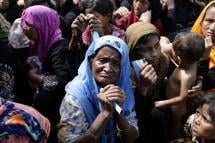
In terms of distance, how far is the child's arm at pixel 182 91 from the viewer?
3006mm

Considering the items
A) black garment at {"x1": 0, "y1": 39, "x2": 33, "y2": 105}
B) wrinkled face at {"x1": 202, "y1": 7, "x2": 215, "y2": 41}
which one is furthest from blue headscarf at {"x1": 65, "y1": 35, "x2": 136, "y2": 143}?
wrinkled face at {"x1": 202, "y1": 7, "x2": 215, "y2": 41}

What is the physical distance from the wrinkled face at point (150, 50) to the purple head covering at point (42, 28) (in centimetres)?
61

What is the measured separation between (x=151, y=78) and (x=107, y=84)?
36 cm

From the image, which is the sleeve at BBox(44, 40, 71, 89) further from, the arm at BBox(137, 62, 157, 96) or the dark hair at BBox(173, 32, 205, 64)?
the dark hair at BBox(173, 32, 205, 64)

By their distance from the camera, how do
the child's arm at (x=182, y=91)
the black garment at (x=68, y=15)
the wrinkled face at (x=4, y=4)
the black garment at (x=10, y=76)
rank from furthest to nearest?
the wrinkled face at (x=4, y=4)
the black garment at (x=68, y=15)
the child's arm at (x=182, y=91)
the black garment at (x=10, y=76)

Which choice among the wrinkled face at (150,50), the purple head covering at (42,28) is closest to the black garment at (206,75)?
→ the wrinkled face at (150,50)

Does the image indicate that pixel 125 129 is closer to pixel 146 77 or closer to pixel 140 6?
pixel 146 77

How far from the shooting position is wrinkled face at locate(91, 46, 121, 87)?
2467 millimetres

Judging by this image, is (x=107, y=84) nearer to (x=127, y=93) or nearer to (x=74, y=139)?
(x=127, y=93)

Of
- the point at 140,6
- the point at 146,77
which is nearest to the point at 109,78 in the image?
the point at 146,77

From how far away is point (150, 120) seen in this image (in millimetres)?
2992

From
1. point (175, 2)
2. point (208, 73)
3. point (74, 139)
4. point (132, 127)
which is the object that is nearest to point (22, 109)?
point (74, 139)

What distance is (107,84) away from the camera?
247 centimetres

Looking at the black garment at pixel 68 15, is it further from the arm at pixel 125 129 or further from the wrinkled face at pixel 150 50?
the arm at pixel 125 129
